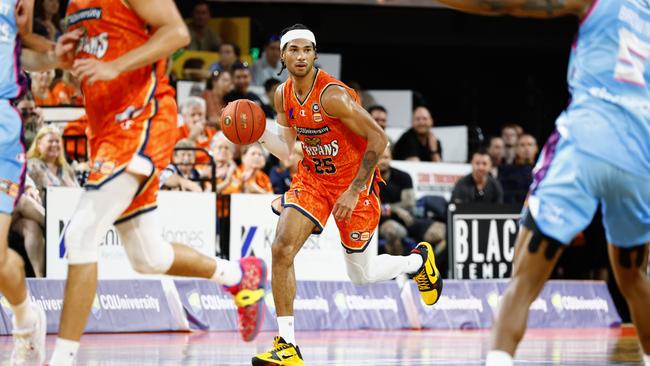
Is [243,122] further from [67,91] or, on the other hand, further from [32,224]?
[67,91]

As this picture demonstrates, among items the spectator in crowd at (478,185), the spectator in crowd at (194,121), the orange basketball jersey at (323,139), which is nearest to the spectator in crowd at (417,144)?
the spectator in crowd at (478,185)

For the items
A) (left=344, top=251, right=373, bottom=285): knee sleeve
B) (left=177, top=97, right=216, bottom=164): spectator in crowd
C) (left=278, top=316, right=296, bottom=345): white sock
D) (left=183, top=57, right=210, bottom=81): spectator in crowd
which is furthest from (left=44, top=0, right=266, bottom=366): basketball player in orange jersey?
(left=183, top=57, right=210, bottom=81): spectator in crowd

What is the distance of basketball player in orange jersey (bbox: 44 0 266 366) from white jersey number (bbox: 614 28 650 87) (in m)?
2.35

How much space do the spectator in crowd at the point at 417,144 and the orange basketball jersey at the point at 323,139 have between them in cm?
777

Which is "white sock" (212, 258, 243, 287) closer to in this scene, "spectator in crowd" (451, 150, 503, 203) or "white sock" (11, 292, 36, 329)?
"white sock" (11, 292, 36, 329)

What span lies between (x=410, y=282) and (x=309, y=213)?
5.45 meters

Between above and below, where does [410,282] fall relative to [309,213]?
below

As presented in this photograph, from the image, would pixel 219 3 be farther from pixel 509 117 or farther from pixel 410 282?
pixel 410 282

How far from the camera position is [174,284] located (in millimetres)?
12766

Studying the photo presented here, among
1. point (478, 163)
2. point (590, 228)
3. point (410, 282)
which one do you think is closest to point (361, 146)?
point (410, 282)

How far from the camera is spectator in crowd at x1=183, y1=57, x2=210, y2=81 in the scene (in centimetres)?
1694

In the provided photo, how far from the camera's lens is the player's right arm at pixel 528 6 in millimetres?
5777

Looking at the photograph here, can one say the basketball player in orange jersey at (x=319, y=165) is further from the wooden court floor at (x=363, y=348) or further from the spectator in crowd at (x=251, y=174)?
the spectator in crowd at (x=251, y=174)

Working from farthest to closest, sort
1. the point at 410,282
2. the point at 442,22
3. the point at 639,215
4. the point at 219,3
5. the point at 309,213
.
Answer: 1. the point at 442,22
2. the point at 219,3
3. the point at 410,282
4. the point at 309,213
5. the point at 639,215
